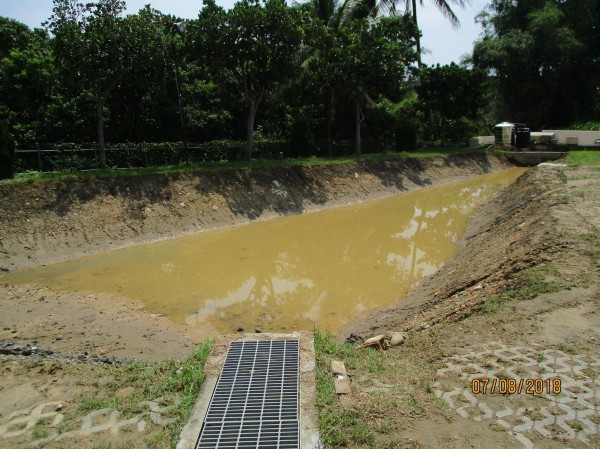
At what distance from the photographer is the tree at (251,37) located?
18.8 metres

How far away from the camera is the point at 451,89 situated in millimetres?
30453

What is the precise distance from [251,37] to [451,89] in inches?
646

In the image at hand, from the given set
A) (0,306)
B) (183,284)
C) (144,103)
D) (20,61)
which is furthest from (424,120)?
(0,306)

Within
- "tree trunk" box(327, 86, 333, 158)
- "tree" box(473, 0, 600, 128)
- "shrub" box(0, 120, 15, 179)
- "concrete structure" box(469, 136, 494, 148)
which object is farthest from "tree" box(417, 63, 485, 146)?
"shrub" box(0, 120, 15, 179)

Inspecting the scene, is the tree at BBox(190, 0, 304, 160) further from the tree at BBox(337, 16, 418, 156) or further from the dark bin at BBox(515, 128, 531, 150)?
the dark bin at BBox(515, 128, 531, 150)

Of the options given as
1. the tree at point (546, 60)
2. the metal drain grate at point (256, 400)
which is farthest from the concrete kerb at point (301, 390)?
the tree at point (546, 60)

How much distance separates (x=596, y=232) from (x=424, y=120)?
92.9 feet

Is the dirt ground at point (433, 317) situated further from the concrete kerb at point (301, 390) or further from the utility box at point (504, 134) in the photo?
the utility box at point (504, 134)

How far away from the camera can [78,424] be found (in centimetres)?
423

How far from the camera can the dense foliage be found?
56.3 ft

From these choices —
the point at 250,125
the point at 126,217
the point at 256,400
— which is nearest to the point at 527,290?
the point at 256,400

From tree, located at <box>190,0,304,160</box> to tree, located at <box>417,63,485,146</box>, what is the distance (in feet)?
45.3

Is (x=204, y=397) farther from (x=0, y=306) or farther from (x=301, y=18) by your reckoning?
(x=301, y=18)

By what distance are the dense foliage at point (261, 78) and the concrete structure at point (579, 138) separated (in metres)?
6.38
